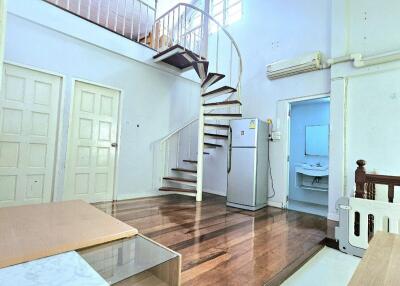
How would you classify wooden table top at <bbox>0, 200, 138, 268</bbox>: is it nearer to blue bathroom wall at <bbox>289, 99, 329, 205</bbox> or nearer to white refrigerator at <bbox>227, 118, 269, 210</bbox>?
white refrigerator at <bbox>227, 118, 269, 210</bbox>

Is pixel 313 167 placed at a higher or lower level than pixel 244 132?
lower

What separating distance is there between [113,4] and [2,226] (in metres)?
5.96

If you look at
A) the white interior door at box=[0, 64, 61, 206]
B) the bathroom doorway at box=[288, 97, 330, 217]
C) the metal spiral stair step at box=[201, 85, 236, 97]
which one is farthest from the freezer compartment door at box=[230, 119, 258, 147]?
the white interior door at box=[0, 64, 61, 206]

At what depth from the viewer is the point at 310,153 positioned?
16.8 feet

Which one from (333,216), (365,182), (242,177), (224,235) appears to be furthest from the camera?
(242,177)

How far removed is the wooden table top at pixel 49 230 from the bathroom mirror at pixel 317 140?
15.8ft

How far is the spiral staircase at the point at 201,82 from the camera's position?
4227 mm

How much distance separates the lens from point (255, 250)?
221 centimetres

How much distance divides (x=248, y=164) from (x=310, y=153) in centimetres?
203

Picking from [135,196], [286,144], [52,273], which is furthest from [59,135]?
[286,144]

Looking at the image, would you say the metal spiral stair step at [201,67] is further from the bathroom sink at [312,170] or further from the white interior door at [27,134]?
the bathroom sink at [312,170]

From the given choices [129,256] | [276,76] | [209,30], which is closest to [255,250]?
[129,256]

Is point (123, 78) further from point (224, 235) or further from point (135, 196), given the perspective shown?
point (224, 235)

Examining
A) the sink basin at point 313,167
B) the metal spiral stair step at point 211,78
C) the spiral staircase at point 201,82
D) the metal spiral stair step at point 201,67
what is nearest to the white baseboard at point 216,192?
the spiral staircase at point 201,82
